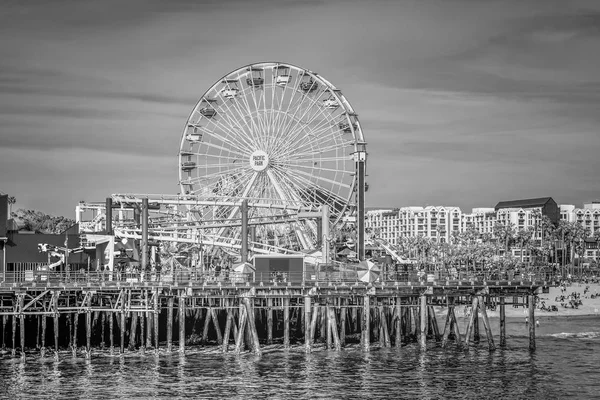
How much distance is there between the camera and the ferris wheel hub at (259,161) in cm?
9200

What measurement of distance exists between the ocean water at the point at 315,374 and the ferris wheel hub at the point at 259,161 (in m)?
24.3

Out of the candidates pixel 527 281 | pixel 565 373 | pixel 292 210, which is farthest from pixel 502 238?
pixel 565 373

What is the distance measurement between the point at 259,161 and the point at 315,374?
36.9m

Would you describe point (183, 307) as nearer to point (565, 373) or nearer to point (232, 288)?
point (232, 288)

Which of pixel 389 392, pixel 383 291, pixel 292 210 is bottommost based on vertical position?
pixel 389 392

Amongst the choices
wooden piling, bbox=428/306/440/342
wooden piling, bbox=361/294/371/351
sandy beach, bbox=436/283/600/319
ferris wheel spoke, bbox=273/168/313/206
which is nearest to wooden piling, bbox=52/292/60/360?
wooden piling, bbox=361/294/371/351

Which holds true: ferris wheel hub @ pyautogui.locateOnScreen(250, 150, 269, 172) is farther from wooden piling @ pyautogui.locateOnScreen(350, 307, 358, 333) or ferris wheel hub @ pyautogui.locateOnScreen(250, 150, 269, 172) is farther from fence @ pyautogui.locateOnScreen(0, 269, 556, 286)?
fence @ pyautogui.locateOnScreen(0, 269, 556, 286)

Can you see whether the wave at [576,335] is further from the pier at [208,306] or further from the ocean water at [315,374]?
the ocean water at [315,374]

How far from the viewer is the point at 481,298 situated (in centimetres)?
7212

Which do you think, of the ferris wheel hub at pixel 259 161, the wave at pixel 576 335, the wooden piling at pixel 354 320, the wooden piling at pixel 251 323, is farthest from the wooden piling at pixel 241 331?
the wave at pixel 576 335

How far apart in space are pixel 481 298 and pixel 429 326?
13.3 meters

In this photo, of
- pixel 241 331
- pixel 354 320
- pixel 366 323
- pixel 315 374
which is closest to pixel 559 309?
pixel 354 320

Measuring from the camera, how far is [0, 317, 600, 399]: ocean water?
5284 centimetres

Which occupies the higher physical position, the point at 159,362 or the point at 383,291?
the point at 383,291
